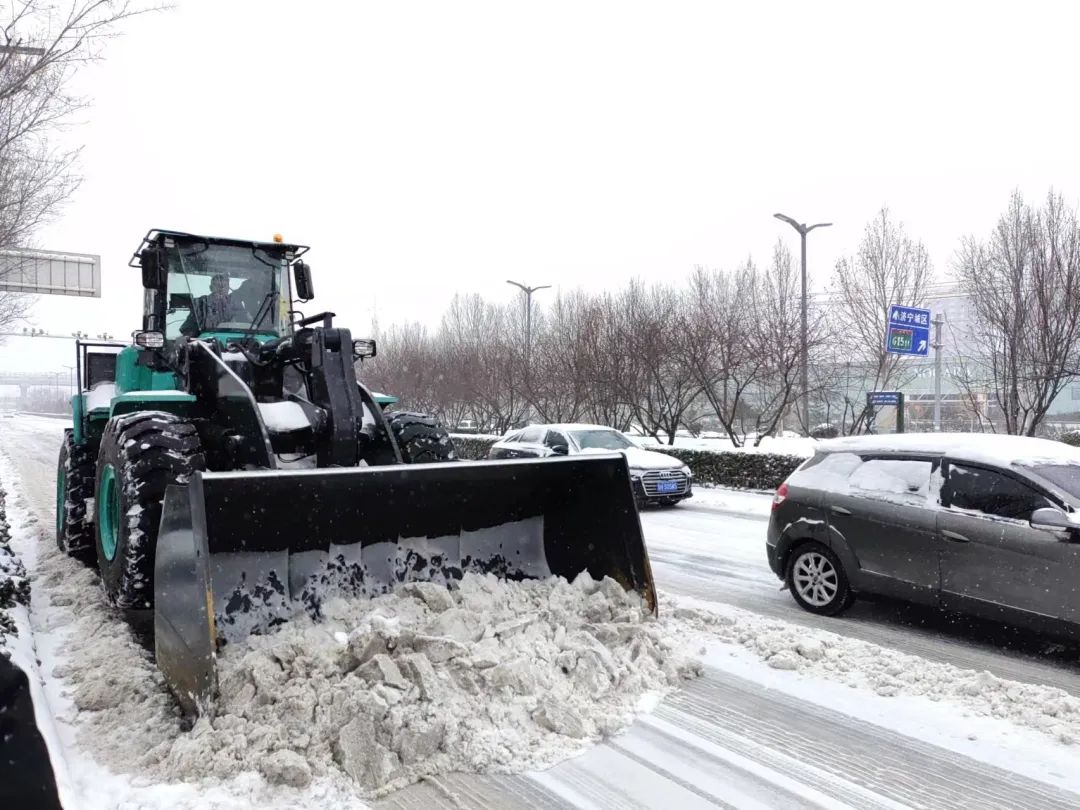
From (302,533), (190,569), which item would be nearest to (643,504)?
(302,533)

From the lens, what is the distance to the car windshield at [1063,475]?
17.8ft

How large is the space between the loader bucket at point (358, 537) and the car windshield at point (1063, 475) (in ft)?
9.48

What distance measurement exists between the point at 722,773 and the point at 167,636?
301cm

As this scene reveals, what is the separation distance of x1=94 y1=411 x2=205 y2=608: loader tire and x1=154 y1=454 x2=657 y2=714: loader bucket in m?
0.72

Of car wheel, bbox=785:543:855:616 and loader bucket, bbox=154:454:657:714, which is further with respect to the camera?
car wheel, bbox=785:543:855:616

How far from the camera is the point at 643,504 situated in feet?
43.4

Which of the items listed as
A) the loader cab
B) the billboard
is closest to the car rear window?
the loader cab

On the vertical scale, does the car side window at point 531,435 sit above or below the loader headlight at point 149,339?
below

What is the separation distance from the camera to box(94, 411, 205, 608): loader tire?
16.4 ft

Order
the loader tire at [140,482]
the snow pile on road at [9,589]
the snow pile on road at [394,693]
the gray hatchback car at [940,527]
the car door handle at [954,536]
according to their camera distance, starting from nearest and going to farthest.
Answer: the snow pile on road at [394,693] → the snow pile on road at [9,589] → the loader tire at [140,482] → the gray hatchback car at [940,527] → the car door handle at [954,536]

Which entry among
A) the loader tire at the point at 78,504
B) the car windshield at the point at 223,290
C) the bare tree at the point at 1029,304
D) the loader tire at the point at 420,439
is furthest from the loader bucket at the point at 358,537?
the bare tree at the point at 1029,304

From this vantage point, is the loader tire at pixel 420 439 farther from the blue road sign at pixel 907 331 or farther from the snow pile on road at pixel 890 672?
the blue road sign at pixel 907 331

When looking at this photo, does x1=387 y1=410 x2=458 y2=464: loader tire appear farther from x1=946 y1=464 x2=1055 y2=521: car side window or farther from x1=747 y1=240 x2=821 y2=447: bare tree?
x1=747 y1=240 x2=821 y2=447: bare tree

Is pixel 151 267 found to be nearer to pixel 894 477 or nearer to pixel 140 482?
pixel 140 482
